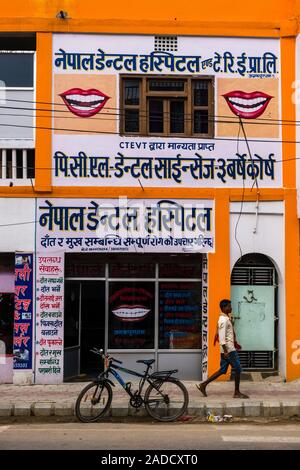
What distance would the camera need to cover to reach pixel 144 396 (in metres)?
10.3

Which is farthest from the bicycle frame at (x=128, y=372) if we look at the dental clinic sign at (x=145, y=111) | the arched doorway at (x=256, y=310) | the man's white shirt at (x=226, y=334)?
the dental clinic sign at (x=145, y=111)

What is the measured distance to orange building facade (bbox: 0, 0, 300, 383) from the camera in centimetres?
1358

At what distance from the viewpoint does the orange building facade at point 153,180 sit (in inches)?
535

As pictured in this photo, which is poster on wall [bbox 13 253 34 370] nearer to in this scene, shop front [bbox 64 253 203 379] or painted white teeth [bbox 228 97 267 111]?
shop front [bbox 64 253 203 379]

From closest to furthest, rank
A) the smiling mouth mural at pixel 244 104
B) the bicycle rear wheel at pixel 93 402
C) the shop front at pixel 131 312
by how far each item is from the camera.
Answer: the bicycle rear wheel at pixel 93 402, the shop front at pixel 131 312, the smiling mouth mural at pixel 244 104

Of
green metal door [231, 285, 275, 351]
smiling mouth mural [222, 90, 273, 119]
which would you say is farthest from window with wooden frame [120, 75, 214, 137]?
green metal door [231, 285, 275, 351]

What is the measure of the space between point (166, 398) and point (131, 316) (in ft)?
12.3

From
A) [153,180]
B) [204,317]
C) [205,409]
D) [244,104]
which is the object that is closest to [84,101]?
[153,180]

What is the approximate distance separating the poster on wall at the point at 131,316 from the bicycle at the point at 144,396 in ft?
11.4

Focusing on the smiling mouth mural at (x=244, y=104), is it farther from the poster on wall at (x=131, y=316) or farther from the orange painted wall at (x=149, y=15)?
the poster on wall at (x=131, y=316)

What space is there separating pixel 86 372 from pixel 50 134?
511 centimetres

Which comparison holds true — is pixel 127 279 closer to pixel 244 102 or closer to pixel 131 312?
pixel 131 312

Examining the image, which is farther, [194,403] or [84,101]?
[84,101]

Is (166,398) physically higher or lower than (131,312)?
lower
